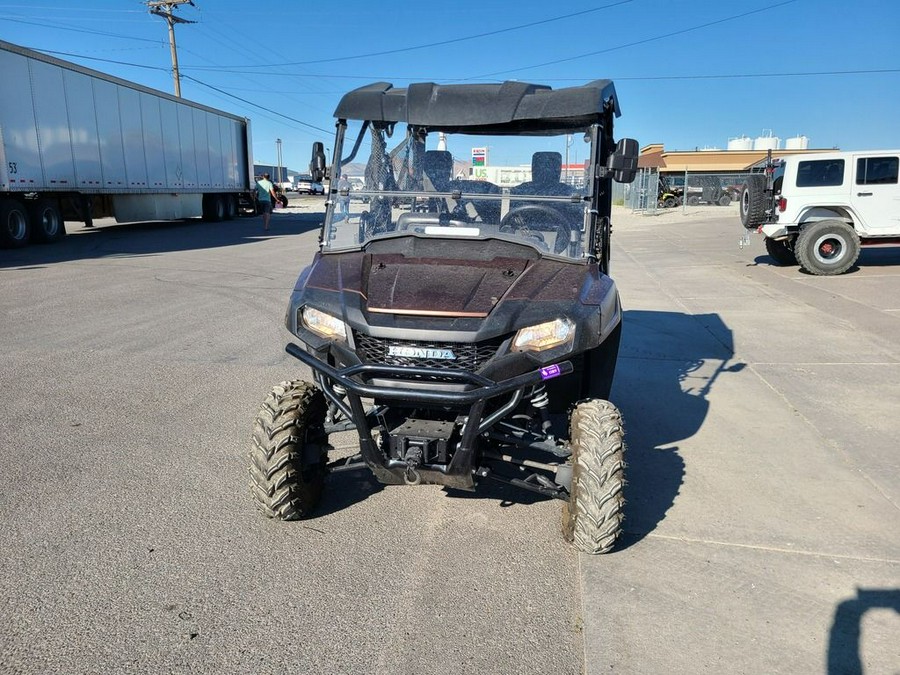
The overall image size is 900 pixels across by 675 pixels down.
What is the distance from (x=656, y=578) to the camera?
10.8 ft

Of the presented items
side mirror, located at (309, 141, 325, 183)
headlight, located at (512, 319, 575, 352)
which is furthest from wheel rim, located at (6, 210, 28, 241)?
headlight, located at (512, 319, 575, 352)

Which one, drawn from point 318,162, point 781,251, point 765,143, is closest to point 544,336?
point 318,162

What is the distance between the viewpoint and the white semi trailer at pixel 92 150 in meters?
15.7

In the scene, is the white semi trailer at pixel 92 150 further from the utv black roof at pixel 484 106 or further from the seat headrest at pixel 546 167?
the seat headrest at pixel 546 167

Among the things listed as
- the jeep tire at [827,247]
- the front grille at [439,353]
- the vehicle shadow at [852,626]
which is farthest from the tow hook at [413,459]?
the jeep tire at [827,247]

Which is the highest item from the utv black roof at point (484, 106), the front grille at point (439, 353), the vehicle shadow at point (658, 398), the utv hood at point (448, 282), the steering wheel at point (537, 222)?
the utv black roof at point (484, 106)

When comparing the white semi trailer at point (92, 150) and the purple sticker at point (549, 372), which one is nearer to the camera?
the purple sticker at point (549, 372)

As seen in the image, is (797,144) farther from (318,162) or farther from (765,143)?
(318,162)

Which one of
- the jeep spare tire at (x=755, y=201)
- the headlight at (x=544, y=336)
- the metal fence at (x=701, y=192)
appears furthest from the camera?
the metal fence at (x=701, y=192)

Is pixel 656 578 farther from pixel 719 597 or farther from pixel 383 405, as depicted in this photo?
pixel 383 405

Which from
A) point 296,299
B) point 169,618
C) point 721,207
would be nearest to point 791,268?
point 296,299

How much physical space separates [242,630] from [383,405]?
4.00 ft

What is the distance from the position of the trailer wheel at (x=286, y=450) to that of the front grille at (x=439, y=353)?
657mm

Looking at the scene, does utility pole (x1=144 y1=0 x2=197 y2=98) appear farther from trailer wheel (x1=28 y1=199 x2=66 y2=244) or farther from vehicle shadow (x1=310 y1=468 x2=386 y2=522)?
vehicle shadow (x1=310 y1=468 x2=386 y2=522)
